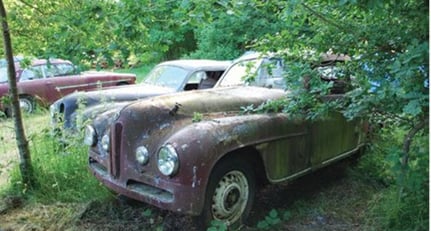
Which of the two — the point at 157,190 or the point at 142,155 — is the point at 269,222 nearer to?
the point at 157,190

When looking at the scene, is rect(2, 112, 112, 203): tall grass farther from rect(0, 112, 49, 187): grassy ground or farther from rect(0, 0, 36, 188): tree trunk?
rect(0, 112, 49, 187): grassy ground

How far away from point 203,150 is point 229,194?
61 centimetres

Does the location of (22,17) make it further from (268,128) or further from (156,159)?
(268,128)

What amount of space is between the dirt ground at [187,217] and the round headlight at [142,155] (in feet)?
2.15

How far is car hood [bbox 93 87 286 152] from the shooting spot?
3.95 meters

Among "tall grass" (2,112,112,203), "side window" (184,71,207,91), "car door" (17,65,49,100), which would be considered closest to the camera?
"tall grass" (2,112,112,203)

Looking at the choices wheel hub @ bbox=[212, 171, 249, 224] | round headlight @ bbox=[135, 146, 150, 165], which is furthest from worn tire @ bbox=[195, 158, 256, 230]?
round headlight @ bbox=[135, 146, 150, 165]

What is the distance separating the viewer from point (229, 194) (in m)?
3.94

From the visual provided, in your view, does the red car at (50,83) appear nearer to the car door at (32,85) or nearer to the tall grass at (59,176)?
the car door at (32,85)

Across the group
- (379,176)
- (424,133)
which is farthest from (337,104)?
(379,176)

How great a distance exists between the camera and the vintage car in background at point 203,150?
140 inches

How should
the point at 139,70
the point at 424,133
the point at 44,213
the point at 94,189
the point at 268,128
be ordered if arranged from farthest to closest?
1. the point at 139,70
2. the point at 94,189
3. the point at 44,213
4. the point at 268,128
5. the point at 424,133

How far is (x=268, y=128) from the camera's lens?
4.14m

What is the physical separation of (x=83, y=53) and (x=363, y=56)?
2.25 m
